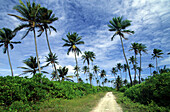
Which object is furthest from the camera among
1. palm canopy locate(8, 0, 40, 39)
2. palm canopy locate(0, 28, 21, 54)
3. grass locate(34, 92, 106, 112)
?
palm canopy locate(0, 28, 21, 54)

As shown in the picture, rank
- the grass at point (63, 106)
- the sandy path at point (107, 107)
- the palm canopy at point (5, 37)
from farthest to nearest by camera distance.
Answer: the palm canopy at point (5, 37) < the sandy path at point (107, 107) < the grass at point (63, 106)

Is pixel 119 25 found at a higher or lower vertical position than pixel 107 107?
higher

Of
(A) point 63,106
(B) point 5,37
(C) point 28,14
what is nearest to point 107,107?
(A) point 63,106

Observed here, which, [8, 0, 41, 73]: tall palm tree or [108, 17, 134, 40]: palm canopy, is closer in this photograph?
[8, 0, 41, 73]: tall palm tree

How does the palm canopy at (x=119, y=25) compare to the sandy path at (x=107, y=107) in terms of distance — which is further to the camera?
the palm canopy at (x=119, y=25)

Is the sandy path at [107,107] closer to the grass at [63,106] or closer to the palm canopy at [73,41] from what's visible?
the grass at [63,106]

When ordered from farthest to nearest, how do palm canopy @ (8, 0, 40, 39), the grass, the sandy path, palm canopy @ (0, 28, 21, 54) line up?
1. palm canopy @ (0, 28, 21, 54)
2. palm canopy @ (8, 0, 40, 39)
3. the sandy path
4. the grass

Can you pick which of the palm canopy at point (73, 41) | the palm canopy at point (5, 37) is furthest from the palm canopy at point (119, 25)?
the palm canopy at point (5, 37)

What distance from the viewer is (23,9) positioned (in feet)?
44.7

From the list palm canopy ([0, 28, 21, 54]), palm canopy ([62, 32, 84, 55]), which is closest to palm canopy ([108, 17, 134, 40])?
palm canopy ([62, 32, 84, 55])

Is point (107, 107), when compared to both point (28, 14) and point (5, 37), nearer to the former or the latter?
point (28, 14)

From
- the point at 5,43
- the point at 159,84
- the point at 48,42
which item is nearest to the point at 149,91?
the point at 159,84

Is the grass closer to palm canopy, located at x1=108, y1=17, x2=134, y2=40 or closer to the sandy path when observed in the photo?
the sandy path

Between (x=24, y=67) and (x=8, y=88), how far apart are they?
19.5 metres
